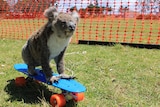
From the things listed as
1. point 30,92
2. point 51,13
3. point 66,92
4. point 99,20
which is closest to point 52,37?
point 51,13

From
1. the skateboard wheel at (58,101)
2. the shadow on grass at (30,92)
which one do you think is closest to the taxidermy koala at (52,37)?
the skateboard wheel at (58,101)

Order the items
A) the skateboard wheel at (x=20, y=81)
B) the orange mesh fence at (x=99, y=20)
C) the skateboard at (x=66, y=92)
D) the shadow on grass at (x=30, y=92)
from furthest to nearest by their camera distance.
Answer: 1. the orange mesh fence at (x=99, y=20)
2. the skateboard wheel at (x=20, y=81)
3. the shadow on grass at (x=30, y=92)
4. the skateboard at (x=66, y=92)

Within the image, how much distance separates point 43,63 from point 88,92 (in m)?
0.90

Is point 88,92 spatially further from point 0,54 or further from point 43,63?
point 0,54

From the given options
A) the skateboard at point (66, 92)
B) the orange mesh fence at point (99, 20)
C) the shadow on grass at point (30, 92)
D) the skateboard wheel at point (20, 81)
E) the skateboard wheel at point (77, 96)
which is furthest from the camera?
the orange mesh fence at point (99, 20)

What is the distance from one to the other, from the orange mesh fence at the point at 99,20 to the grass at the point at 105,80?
8.12 feet

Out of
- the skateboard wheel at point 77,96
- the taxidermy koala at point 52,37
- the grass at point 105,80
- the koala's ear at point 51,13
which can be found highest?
the koala's ear at point 51,13

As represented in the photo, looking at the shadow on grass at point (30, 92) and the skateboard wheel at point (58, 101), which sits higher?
the skateboard wheel at point (58, 101)

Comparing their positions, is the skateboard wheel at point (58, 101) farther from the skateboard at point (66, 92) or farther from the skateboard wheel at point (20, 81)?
the skateboard wheel at point (20, 81)

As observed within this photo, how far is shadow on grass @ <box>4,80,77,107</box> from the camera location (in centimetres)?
382

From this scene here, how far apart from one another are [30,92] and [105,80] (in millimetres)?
1241

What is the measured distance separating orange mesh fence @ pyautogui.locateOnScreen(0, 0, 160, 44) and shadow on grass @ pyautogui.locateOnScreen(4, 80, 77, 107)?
15.5 ft

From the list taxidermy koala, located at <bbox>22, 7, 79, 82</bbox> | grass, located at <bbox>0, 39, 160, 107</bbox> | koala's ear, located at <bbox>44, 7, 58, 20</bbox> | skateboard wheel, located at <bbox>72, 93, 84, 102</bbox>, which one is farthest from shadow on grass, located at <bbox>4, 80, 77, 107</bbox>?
koala's ear, located at <bbox>44, 7, 58, 20</bbox>

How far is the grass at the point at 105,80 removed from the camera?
385 cm
